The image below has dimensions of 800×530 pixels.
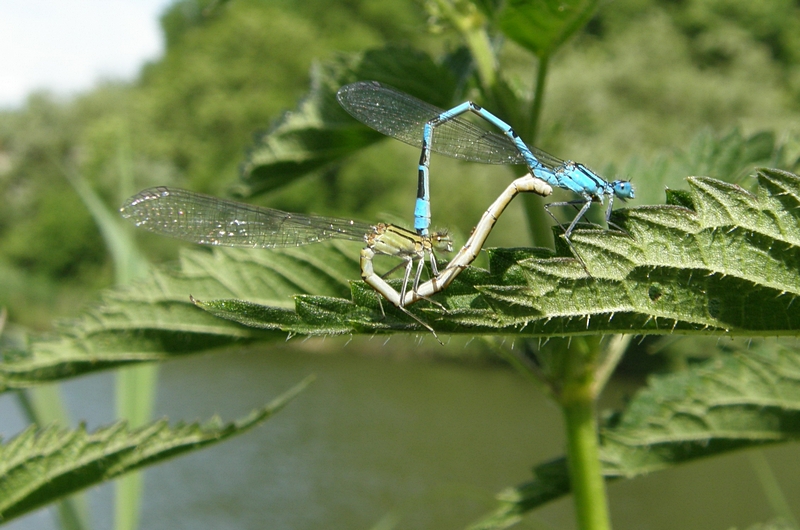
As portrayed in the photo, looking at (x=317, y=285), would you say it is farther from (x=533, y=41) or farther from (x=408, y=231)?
(x=533, y=41)

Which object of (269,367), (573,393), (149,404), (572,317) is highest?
(269,367)

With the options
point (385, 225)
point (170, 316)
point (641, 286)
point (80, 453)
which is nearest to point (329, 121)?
point (385, 225)

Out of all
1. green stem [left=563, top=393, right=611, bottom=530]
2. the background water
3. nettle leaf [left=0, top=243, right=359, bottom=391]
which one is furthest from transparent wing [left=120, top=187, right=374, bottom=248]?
the background water

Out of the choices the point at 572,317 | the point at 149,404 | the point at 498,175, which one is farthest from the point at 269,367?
the point at 572,317

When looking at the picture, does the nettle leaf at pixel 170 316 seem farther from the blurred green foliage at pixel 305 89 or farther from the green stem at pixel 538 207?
the blurred green foliage at pixel 305 89

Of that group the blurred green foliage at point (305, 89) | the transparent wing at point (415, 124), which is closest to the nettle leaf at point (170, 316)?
the transparent wing at point (415, 124)

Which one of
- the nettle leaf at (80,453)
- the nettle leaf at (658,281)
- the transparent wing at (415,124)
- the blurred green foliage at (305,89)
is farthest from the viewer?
the blurred green foliage at (305,89)
